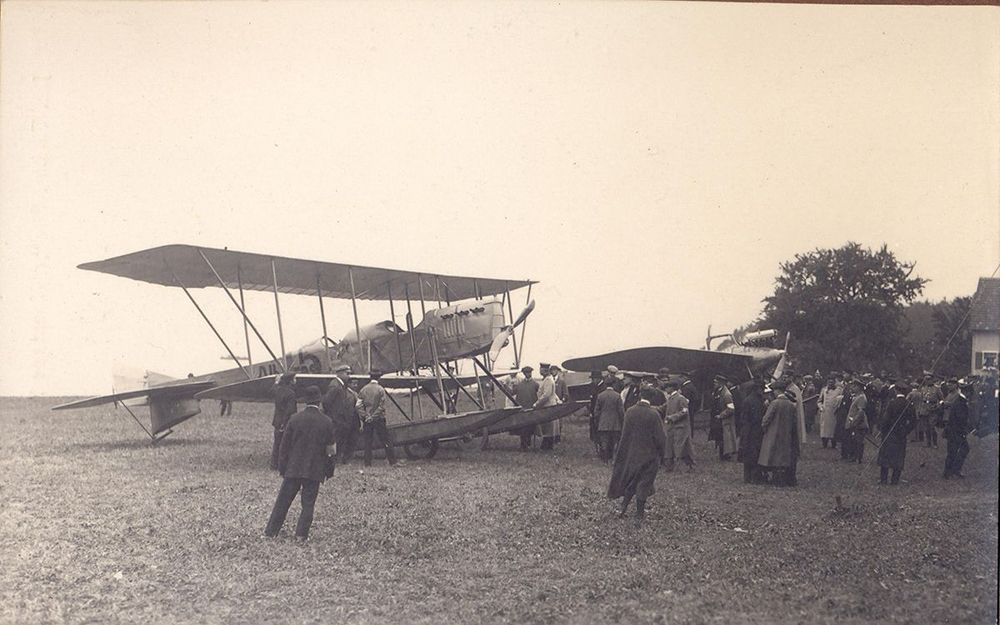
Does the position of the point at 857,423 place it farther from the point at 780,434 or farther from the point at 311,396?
the point at 311,396

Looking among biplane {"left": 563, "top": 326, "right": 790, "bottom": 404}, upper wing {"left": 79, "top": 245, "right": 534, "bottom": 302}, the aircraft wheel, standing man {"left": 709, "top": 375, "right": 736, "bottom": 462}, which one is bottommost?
the aircraft wheel

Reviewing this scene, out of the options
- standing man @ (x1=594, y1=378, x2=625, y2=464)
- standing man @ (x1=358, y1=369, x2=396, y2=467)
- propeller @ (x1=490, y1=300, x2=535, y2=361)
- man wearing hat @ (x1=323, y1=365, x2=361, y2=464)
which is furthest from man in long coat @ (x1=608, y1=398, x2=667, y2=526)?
propeller @ (x1=490, y1=300, x2=535, y2=361)

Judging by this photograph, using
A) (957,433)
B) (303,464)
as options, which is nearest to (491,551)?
(303,464)

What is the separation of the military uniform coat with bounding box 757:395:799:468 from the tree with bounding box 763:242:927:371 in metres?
15.1

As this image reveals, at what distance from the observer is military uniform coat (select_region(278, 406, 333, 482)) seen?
695cm

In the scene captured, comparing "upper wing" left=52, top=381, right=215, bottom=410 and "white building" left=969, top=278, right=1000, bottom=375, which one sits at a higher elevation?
"white building" left=969, top=278, right=1000, bottom=375

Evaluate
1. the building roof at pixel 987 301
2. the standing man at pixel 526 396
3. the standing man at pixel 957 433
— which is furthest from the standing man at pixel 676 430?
the building roof at pixel 987 301

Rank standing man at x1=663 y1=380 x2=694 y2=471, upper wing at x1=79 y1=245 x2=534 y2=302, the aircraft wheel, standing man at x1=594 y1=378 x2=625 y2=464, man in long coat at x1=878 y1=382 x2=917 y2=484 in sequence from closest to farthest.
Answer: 1. man in long coat at x1=878 y1=382 x2=917 y2=484
2. standing man at x1=663 y1=380 x2=694 y2=471
3. upper wing at x1=79 y1=245 x2=534 y2=302
4. standing man at x1=594 y1=378 x2=625 y2=464
5. the aircraft wheel

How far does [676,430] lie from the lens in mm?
11570

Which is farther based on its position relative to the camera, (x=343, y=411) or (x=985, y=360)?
(x=343, y=411)

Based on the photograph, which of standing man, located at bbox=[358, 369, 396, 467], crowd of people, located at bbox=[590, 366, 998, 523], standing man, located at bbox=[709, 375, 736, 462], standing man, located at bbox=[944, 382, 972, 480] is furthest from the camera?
standing man, located at bbox=[709, 375, 736, 462]

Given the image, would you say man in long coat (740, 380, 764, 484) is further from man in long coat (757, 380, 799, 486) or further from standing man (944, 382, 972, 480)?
standing man (944, 382, 972, 480)

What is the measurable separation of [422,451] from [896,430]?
27.6ft

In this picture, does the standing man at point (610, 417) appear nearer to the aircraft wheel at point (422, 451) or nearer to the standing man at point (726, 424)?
the standing man at point (726, 424)
